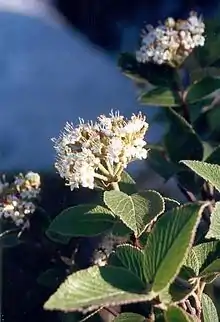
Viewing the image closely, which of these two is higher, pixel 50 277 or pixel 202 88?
pixel 202 88

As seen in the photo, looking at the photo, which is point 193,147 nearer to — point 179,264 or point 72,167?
point 72,167

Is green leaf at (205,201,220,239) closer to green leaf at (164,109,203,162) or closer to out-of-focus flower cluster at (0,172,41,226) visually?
out-of-focus flower cluster at (0,172,41,226)

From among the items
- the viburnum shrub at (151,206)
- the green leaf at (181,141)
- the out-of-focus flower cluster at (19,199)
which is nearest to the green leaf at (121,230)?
the viburnum shrub at (151,206)

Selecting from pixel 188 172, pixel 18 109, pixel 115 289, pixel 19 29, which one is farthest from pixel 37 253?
pixel 19 29

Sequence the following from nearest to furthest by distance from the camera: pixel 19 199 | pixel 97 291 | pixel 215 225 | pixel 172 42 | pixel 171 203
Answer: pixel 97 291 → pixel 215 225 → pixel 171 203 → pixel 19 199 → pixel 172 42

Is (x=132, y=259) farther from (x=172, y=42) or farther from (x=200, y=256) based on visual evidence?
(x=172, y=42)

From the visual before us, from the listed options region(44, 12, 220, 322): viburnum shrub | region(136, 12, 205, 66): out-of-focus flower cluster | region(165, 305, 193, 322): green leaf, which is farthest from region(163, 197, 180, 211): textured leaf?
region(136, 12, 205, 66): out-of-focus flower cluster

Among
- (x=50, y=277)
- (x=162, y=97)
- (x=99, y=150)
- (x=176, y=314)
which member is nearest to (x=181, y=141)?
(x=162, y=97)
